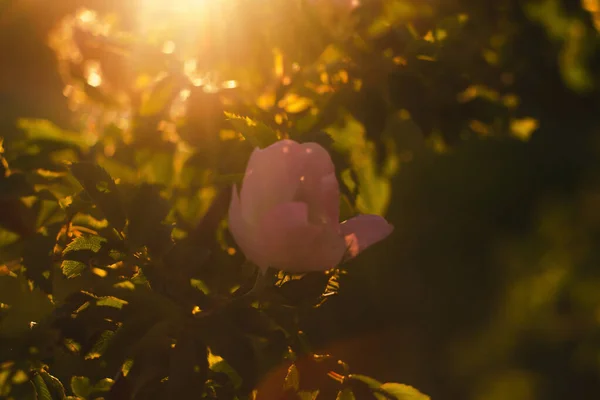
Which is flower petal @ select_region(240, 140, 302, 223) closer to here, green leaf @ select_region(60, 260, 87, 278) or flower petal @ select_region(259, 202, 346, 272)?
flower petal @ select_region(259, 202, 346, 272)

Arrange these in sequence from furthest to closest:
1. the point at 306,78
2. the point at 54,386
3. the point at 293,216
→ the point at 306,78, the point at 54,386, the point at 293,216

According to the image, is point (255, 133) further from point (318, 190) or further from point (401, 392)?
point (401, 392)

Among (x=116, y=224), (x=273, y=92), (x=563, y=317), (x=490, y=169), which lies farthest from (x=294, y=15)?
(x=490, y=169)

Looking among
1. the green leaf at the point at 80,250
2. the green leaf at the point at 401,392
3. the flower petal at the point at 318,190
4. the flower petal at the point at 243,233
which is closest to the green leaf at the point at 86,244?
the green leaf at the point at 80,250

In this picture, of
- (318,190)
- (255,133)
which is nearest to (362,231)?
(318,190)

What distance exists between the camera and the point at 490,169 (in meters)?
6.85

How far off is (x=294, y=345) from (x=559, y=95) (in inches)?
76.5

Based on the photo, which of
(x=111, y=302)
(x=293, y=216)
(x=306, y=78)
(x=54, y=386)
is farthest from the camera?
(x=306, y=78)

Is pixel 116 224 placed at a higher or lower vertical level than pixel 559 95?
higher

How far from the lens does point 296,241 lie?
914mm

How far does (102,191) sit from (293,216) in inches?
14.0

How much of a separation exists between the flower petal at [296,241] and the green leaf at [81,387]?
0.57 m

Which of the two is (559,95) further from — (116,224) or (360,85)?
(116,224)

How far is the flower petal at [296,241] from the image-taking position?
90 cm
